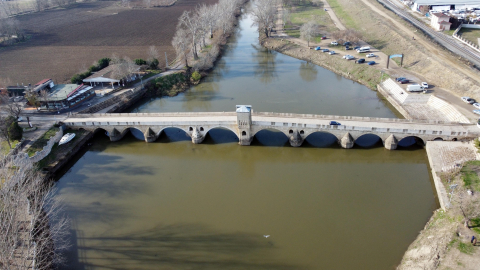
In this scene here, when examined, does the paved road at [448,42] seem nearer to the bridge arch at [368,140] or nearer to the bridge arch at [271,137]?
the bridge arch at [368,140]

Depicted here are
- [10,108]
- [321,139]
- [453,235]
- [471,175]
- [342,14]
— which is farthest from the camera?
[342,14]

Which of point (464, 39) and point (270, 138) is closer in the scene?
point (270, 138)

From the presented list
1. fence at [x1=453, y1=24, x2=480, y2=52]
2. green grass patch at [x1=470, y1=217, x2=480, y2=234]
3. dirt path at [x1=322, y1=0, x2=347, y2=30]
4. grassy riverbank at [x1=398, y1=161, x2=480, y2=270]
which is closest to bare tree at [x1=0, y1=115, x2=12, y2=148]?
grassy riverbank at [x1=398, y1=161, x2=480, y2=270]

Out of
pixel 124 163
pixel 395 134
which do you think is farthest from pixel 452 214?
pixel 124 163

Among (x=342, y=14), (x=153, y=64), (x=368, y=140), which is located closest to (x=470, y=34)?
(x=342, y=14)

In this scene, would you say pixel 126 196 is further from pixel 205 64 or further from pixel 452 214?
pixel 205 64

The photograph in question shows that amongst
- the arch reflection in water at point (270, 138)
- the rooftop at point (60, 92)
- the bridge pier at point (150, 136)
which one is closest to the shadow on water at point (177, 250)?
the arch reflection in water at point (270, 138)

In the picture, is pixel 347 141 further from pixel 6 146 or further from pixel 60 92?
pixel 60 92
